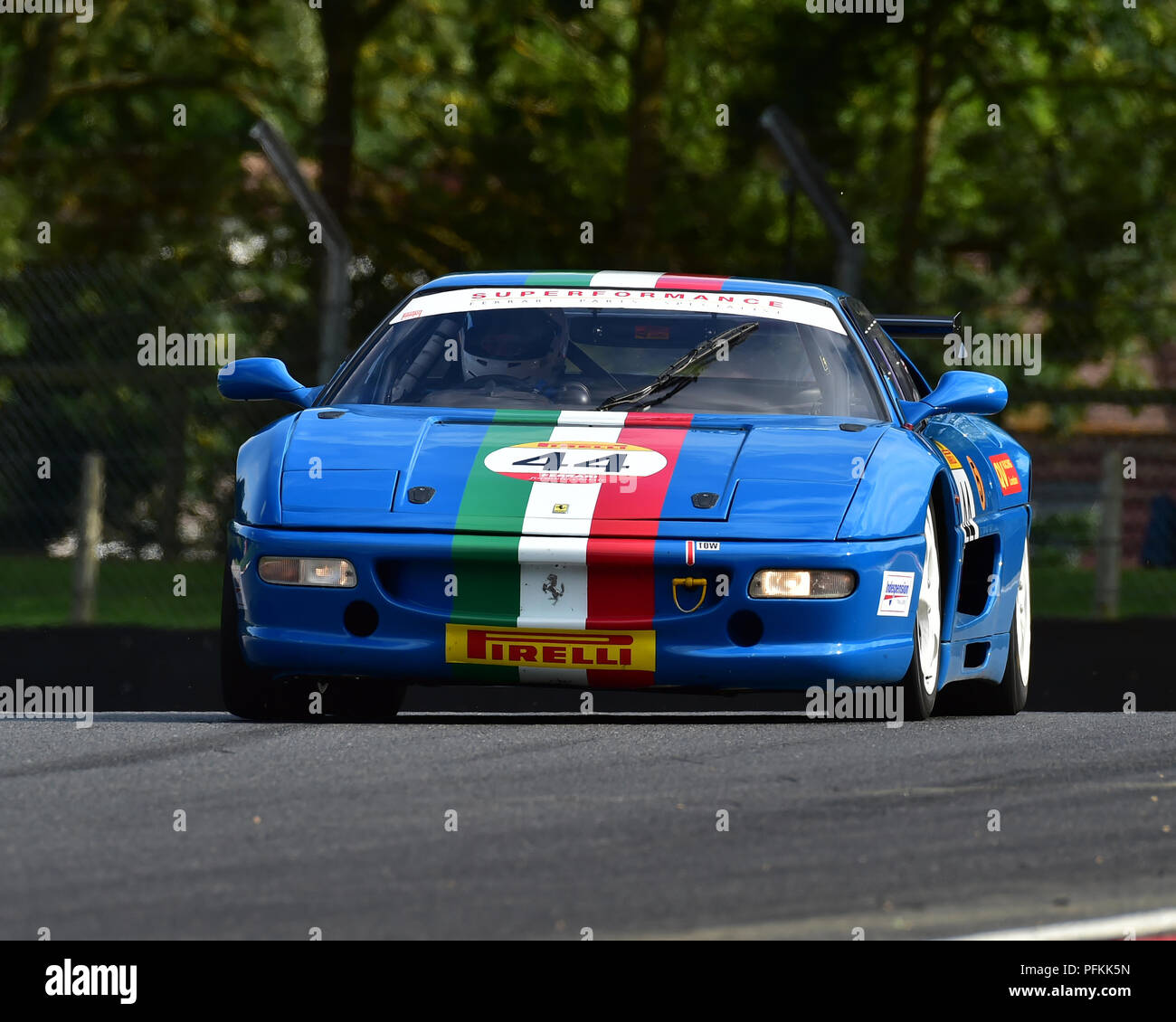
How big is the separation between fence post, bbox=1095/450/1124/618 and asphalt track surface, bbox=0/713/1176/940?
24.8 ft

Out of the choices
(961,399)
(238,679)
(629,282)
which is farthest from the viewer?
(629,282)

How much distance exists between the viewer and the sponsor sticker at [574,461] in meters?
6.44

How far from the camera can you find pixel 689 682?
20.8 feet

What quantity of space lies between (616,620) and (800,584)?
19.7 inches

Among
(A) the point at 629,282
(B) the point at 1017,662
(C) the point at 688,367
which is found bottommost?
(B) the point at 1017,662

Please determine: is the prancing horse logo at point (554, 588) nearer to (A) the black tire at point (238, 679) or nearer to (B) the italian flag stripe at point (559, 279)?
(A) the black tire at point (238, 679)

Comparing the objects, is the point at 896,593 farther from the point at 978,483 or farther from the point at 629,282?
the point at 629,282

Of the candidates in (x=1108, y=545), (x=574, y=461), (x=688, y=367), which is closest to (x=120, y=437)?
(x=1108, y=545)

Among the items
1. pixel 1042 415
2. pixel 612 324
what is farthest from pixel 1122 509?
pixel 612 324

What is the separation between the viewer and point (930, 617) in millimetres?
6848

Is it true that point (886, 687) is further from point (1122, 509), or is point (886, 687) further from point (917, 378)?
point (1122, 509)

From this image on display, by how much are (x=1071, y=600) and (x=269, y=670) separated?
925 centimetres

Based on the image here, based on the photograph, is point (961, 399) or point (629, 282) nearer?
point (961, 399)

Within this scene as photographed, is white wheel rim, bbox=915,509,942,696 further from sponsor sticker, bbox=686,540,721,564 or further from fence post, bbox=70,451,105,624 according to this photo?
fence post, bbox=70,451,105,624
